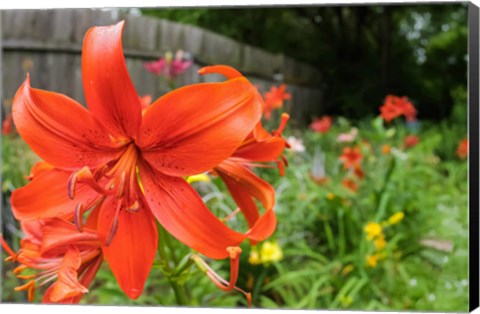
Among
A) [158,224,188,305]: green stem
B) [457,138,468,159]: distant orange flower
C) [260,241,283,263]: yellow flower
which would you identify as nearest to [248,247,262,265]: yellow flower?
[260,241,283,263]: yellow flower

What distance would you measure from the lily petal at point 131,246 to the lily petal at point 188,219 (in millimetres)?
10

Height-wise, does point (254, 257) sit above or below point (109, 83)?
below

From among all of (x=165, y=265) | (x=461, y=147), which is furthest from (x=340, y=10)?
(x=165, y=265)

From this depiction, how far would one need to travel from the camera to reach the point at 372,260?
166cm

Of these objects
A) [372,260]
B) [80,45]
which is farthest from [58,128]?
[80,45]

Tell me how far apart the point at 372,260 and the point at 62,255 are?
4.47ft

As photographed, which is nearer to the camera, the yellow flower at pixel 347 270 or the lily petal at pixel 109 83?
the lily petal at pixel 109 83

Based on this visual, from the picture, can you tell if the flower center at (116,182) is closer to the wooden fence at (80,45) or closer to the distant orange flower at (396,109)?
the wooden fence at (80,45)

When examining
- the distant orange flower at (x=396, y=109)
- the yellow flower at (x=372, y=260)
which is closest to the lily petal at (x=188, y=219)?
the yellow flower at (x=372, y=260)

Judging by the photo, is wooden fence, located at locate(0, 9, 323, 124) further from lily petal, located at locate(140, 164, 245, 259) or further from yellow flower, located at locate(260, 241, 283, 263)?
lily petal, located at locate(140, 164, 245, 259)

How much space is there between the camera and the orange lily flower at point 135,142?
0.34m

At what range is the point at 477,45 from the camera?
43.9 inches

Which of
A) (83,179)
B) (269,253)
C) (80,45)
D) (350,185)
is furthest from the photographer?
(80,45)

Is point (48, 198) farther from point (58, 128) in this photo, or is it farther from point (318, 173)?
point (318, 173)
